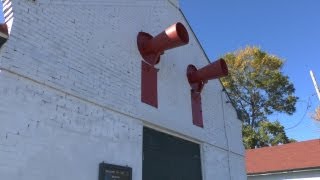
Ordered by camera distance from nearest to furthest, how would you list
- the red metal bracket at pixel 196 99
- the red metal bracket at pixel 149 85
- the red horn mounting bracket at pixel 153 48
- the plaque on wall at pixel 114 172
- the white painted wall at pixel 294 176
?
the plaque on wall at pixel 114 172 → the red horn mounting bracket at pixel 153 48 → the red metal bracket at pixel 149 85 → the red metal bracket at pixel 196 99 → the white painted wall at pixel 294 176

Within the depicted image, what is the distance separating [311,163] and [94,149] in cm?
1431

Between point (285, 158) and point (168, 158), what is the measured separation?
508 inches

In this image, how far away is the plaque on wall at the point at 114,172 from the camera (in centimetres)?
633

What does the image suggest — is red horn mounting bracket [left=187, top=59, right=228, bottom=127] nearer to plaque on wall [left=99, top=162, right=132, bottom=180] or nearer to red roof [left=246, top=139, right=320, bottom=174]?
plaque on wall [left=99, top=162, right=132, bottom=180]

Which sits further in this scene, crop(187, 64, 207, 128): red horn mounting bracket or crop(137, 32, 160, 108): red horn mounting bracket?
crop(187, 64, 207, 128): red horn mounting bracket

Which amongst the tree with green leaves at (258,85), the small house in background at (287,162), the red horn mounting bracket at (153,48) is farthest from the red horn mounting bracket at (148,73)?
the tree with green leaves at (258,85)

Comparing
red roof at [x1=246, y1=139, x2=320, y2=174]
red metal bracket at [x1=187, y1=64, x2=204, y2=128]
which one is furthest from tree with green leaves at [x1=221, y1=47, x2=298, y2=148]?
red metal bracket at [x1=187, y1=64, x2=204, y2=128]

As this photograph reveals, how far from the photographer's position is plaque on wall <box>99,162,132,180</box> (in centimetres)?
633

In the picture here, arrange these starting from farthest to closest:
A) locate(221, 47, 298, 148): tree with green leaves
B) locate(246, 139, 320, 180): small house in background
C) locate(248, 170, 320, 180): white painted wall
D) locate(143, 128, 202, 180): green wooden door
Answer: locate(221, 47, 298, 148): tree with green leaves → locate(246, 139, 320, 180): small house in background → locate(248, 170, 320, 180): white painted wall → locate(143, 128, 202, 180): green wooden door

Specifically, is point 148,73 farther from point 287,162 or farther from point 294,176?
point 287,162

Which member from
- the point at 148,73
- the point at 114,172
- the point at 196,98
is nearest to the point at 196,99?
the point at 196,98

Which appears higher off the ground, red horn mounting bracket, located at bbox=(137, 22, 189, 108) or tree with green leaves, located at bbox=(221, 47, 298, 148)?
tree with green leaves, located at bbox=(221, 47, 298, 148)

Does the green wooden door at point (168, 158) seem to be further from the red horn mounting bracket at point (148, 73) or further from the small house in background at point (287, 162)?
the small house in background at point (287, 162)

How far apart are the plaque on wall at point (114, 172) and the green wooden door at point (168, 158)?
2.55 ft
